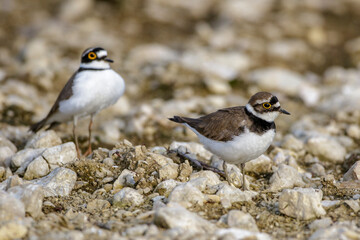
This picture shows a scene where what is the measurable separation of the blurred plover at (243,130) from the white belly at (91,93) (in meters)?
2.27

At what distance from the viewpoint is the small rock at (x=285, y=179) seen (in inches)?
231

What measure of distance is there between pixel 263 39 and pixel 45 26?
240 inches

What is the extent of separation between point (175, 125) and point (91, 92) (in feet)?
6.34

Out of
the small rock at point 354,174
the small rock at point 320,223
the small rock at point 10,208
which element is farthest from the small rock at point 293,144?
the small rock at point 10,208

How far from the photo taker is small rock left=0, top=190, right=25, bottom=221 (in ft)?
14.4

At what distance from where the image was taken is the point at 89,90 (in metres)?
7.60

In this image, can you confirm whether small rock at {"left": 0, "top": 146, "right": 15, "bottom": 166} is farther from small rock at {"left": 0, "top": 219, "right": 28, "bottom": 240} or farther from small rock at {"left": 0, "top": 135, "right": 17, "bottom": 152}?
small rock at {"left": 0, "top": 219, "right": 28, "bottom": 240}

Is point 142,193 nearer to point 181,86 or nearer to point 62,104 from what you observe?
point 62,104

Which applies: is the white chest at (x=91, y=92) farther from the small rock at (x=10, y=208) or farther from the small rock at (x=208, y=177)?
the small rock at (x=10, y=208)

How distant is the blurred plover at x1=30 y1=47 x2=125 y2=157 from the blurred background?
0.78 metres

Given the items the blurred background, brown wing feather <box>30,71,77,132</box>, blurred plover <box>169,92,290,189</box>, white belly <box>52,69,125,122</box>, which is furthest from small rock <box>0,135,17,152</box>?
blurred plover <box>169,92,290,189</box>

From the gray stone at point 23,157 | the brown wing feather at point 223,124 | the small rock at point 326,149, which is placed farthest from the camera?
the small rock at point 326,149

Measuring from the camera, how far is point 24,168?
246 inches

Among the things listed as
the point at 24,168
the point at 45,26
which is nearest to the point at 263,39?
the point at 45,26
